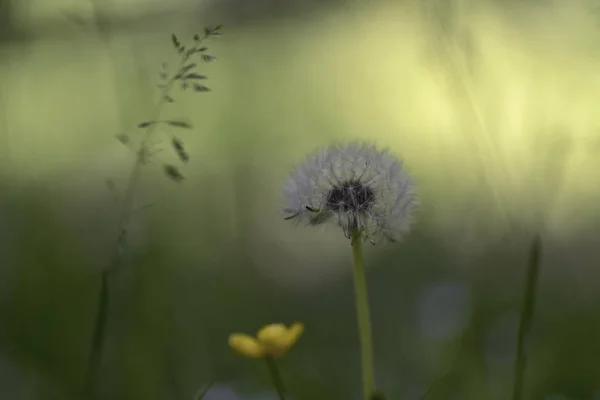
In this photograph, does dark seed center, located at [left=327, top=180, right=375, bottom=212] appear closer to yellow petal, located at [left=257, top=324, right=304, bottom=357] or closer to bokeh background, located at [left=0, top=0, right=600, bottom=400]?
yellow petal, located at [left=257, top=324, right=304, bottom=357]

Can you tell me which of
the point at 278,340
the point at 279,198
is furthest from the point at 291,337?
the point at 279,198

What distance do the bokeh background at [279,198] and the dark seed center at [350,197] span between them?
0.20 metres

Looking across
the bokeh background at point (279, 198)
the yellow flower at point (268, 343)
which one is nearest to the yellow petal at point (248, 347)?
the yellow flower at point (268, 343)

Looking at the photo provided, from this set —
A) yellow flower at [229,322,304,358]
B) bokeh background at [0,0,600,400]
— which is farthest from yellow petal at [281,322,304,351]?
bokeh background at [0,0,600,400]

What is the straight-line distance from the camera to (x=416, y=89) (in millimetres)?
990

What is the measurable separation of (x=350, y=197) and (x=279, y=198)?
440 millimetres

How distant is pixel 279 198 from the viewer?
83cm

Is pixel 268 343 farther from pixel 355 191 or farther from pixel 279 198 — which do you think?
pixel 279 198

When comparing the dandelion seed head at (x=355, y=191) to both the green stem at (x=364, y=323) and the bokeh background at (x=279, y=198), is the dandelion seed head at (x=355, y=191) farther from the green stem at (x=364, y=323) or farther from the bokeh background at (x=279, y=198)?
the bokeh background at (x=279, y=198)

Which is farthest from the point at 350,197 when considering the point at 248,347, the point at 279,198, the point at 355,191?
the point at 279,198

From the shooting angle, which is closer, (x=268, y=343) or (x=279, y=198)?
(x=268, y=343)

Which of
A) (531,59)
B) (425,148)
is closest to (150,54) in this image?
(425,148)

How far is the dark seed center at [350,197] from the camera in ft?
1.26

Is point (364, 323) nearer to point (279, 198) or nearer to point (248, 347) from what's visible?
point (248, 347)
